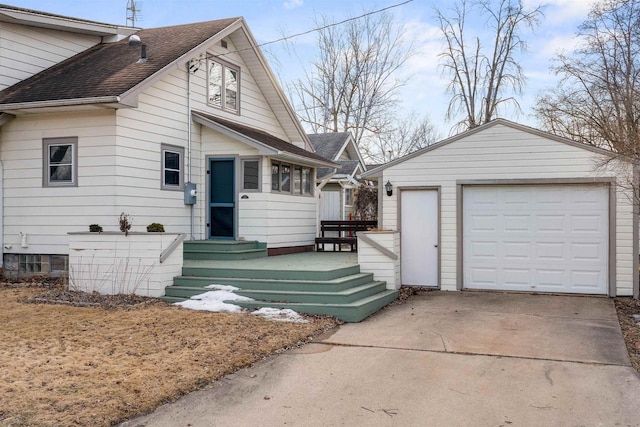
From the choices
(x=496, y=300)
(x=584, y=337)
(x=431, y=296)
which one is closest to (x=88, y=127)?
(x=431, y=296)

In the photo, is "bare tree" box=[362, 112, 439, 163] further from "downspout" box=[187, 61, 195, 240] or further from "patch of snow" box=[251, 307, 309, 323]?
"patch of snow" box=[251, 307, 309, 323]

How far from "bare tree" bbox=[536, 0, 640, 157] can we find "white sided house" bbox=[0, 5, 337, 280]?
10.4 m

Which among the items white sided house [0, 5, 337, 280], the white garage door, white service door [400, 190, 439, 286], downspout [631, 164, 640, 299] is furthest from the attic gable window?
downspout [631, 164, 640, 299]

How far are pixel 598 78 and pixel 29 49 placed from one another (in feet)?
60.5

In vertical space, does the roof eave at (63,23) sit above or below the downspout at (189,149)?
above

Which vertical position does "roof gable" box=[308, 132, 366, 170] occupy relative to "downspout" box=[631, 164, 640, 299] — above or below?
above

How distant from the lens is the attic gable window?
13648 mm

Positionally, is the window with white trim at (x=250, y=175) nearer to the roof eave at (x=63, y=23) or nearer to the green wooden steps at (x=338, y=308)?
the green wooden steps at (x=338, y=308)

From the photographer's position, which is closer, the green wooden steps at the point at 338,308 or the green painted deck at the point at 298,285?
the green wooden steps at the point at 338,308

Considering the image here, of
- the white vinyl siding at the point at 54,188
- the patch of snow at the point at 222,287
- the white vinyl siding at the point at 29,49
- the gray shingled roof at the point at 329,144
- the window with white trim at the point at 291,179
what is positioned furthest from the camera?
the gray shingled roof at the point at 329,144

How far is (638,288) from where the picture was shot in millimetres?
10492

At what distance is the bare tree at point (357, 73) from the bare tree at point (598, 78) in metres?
10.3

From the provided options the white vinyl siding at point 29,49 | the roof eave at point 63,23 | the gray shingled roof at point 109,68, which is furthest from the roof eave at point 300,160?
the white vinyl siding at point 29,49

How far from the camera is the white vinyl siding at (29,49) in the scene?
38.5 feet
